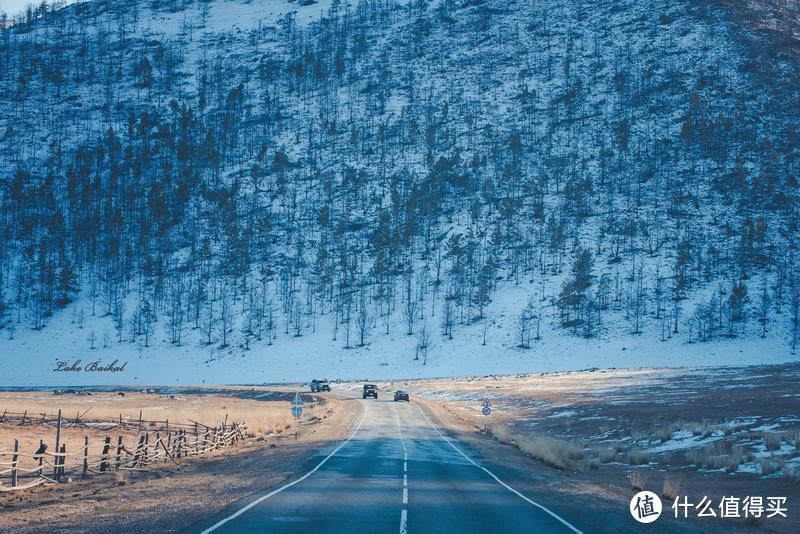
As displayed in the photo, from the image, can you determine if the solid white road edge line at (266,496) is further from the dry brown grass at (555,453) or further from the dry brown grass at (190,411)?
the dry brown grass at (190,411)

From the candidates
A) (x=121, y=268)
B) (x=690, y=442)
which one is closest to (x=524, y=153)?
(x=121, y=268)

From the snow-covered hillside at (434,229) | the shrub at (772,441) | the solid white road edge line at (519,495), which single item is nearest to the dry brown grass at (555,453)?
the solid white road edge line at (519,495)

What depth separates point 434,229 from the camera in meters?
147

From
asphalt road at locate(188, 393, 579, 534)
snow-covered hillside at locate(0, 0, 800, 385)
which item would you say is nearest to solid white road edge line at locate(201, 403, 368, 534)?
asphalt road at locate(188, 393, 579, 534)

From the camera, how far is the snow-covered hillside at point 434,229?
117 metres

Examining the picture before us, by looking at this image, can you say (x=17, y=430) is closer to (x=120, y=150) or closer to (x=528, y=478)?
(x=528, y=478)

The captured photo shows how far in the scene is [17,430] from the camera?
36.0m

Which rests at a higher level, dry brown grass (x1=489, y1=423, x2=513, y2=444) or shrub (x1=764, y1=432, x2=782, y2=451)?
shrub (x1=764, y1=432, x2=782, y2=451)

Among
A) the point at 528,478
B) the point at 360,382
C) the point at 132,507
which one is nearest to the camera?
the point at 132,507

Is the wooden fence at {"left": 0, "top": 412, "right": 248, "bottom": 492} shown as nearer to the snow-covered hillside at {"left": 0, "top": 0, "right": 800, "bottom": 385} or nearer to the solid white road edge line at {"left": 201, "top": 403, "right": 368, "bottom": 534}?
the solid white road edge line at {"left": 201, "top": 403, "right": 368, "bottom": 534}

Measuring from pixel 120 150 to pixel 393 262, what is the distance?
97.6 meters

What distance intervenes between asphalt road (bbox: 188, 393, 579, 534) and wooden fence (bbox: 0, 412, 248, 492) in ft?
20.0

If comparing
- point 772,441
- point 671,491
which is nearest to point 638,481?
point 671,491

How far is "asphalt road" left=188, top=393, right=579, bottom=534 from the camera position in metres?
13.8
